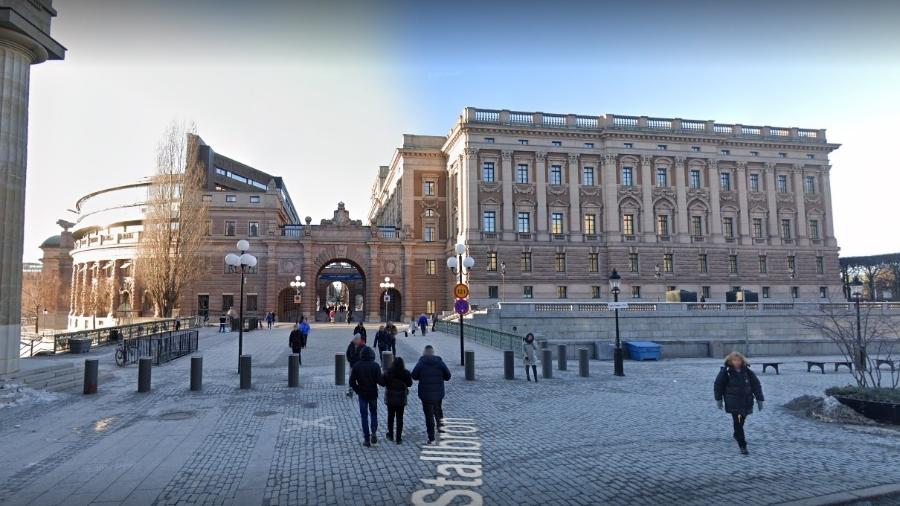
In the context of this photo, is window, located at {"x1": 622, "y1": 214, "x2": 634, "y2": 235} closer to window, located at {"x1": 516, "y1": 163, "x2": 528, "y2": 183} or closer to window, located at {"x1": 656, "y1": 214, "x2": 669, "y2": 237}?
window, located at {"x1": 656, "y1": 214, "x2": 669, "y2": 237}

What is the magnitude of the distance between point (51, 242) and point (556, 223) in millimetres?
83356

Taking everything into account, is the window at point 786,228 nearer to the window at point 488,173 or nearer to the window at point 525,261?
the window at point 525,261

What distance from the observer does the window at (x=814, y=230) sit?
5906 centimetres

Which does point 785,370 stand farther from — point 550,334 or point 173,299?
point 173,299

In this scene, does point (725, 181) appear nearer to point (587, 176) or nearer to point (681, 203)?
point (681, 203)

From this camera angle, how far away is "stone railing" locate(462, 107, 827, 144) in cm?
5372

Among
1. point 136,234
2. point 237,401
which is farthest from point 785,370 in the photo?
point 136,234

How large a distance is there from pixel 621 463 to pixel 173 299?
3831 cm

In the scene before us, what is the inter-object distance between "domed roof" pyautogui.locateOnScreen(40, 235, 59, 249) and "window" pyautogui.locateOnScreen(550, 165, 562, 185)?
3202 inches

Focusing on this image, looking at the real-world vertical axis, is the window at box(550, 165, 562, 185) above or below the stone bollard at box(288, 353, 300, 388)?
above

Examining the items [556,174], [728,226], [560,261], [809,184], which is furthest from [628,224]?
[809,184]

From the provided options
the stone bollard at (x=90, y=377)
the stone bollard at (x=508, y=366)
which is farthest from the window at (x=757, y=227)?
the stone bollard at (x=90, y=377)

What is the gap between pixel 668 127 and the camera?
5612 cm

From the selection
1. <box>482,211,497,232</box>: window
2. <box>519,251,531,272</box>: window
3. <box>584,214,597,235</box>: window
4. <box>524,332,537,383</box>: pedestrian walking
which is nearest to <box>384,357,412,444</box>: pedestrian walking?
<box>524,332,537,383</box>: pedestrian walking
